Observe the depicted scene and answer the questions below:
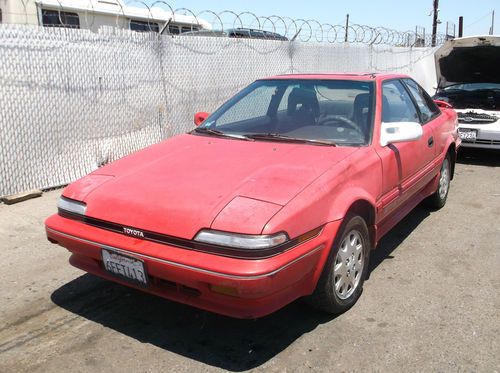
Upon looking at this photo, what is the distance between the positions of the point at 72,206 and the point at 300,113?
1927 millimetres

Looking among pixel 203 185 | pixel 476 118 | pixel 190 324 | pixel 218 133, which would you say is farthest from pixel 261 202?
pixel 476 118

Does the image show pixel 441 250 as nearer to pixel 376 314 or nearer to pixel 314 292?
pixel 376 314

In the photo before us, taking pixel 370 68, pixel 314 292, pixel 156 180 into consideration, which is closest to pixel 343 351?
pixel 314 292

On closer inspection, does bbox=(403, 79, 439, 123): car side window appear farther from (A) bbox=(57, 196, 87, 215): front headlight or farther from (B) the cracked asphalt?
(A) bbox=(57, 196, 87, 215): front headlight

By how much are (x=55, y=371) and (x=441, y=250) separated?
3264mm

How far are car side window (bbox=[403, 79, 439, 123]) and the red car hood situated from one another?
1.72 m

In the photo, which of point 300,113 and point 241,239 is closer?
point 241,239

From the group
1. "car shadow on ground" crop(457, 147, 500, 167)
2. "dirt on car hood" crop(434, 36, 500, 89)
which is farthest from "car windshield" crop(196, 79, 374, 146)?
"dirt on car hood" crop(434, 36, 500, 89)

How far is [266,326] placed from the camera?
3123 mm

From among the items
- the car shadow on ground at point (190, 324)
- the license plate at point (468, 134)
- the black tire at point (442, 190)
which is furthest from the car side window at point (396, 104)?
the license plate at point (468, 134)

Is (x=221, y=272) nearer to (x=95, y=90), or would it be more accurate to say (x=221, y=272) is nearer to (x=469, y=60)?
(x=95, y=90)

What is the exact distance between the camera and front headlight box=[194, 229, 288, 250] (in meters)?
2.48

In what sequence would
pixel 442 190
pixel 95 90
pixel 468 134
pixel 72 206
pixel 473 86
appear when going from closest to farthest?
1. pixel 72 206
2. pixel 442 190
3. pixel 95 90
4. pixel 468 134
5. pixel 473 86

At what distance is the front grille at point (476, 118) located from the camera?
7383mm
